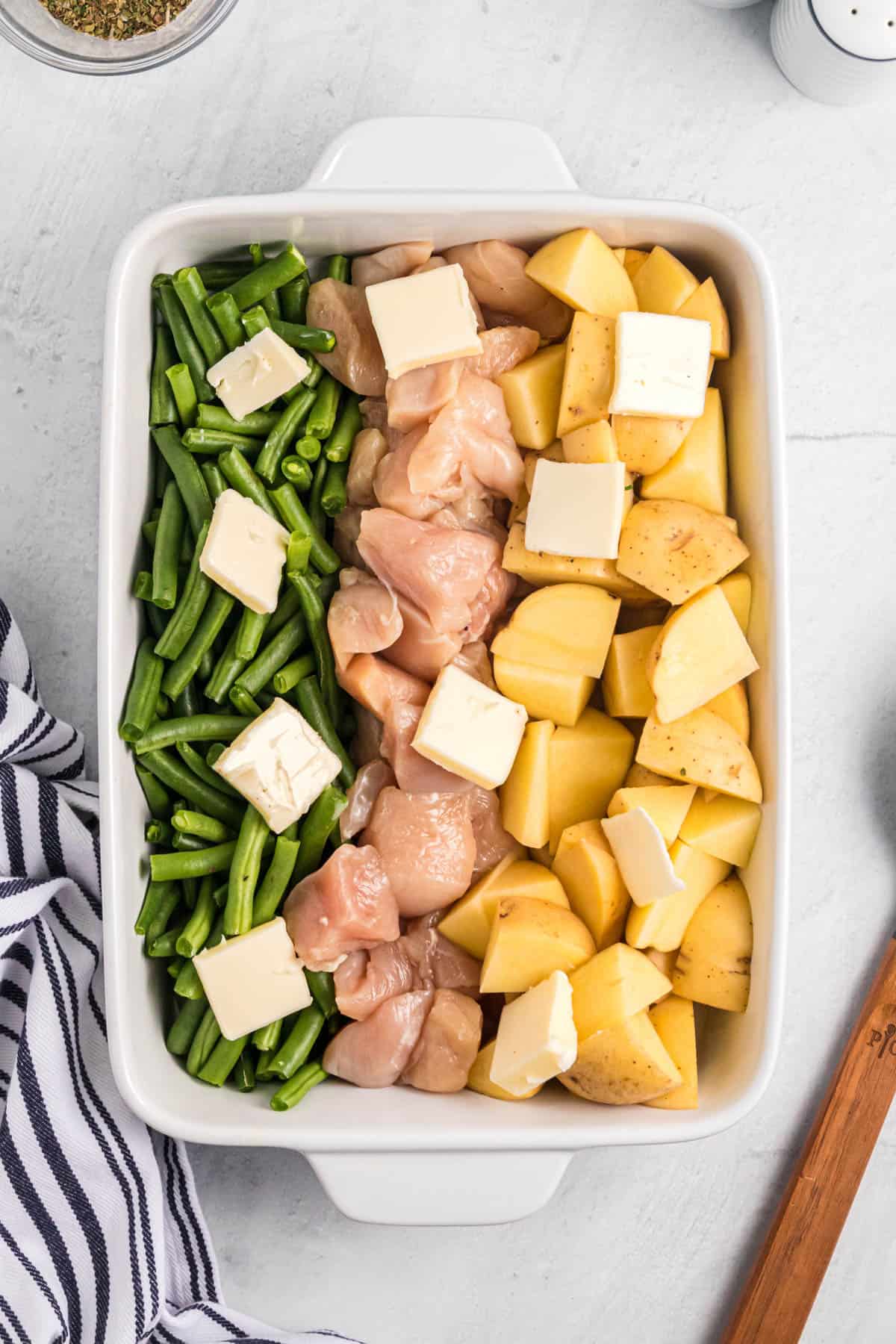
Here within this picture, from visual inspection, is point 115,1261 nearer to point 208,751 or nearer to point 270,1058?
point 270,1058

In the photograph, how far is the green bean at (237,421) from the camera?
1731 millimetres

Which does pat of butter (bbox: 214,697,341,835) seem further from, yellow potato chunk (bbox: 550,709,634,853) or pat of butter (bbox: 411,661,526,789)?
yellow potato chunk (bbox: 550,709,634,853)

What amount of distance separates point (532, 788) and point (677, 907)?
0.95 feet

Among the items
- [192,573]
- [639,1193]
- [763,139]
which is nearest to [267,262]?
[192,573]

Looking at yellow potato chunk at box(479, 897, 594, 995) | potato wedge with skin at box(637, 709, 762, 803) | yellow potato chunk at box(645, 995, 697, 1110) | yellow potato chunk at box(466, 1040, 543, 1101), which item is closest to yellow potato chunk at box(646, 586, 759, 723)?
potato wedge with skin at box(637, 709, 762, 803)

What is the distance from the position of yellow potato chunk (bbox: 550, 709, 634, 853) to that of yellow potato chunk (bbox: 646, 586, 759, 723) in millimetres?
129

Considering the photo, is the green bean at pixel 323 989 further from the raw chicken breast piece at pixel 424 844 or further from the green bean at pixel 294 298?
the green bean at pixel 294 298

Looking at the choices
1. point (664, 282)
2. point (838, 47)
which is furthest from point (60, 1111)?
point (838, 47)

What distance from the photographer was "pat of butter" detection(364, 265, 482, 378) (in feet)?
5.52

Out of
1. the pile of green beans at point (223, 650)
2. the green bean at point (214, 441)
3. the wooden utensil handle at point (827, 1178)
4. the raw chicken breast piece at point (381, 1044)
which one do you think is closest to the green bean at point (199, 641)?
the pile of green beans at point (223, 650)

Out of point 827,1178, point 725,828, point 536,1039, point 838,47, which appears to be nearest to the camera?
point 536,1039

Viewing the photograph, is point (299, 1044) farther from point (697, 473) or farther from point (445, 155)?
point (445, 155)

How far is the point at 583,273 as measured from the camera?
5.60 feet

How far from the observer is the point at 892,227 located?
2053 millimetres
